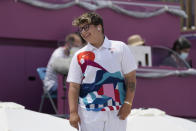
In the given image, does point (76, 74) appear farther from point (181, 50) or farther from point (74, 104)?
point (181, 50)

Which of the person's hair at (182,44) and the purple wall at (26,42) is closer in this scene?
the purple wall at (26,42)

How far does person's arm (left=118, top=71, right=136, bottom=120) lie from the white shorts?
39mm

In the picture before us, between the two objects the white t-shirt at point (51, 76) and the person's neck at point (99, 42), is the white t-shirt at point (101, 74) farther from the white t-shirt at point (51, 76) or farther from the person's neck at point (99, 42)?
the white t-shirt at point (51, 76)

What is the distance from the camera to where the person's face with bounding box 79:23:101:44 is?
2.85 meters

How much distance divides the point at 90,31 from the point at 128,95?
1.51ft

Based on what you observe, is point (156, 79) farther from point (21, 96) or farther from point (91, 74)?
point (91, 74)

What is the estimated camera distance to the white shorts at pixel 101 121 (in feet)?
9.18

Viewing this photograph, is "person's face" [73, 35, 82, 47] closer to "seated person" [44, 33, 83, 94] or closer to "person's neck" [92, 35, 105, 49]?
"seated person" [44, 33, 83, 94]

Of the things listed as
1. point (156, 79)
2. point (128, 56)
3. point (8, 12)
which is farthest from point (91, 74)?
point (8, 12)

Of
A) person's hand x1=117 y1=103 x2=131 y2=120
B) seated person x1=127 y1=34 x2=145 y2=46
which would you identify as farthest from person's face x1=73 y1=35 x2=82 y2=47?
person's hand x1=117 y1=103 x2=131 y2=120

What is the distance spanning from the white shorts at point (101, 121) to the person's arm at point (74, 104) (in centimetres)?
5

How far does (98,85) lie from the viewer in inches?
112

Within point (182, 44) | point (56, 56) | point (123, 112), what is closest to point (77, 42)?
point (56, 56)

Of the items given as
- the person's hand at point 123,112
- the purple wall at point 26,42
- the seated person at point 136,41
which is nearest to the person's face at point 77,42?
the seated person at point 136,41
